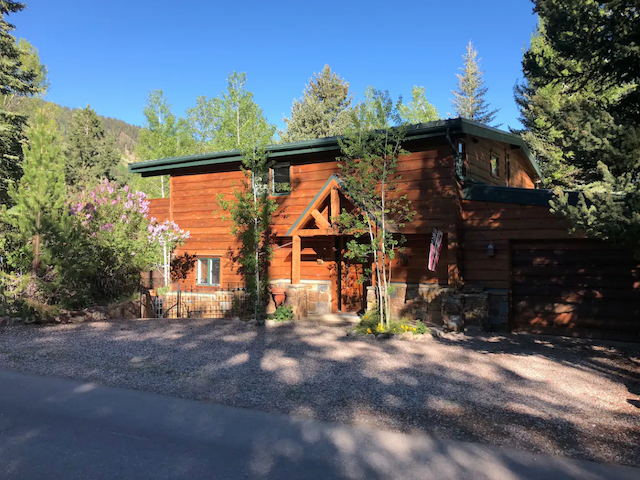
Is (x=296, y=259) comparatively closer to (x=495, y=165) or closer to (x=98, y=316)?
(x=98, y=316)

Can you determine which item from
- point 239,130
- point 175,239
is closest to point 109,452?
point 175,239

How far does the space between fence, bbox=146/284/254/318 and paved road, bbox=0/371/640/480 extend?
28.6ft

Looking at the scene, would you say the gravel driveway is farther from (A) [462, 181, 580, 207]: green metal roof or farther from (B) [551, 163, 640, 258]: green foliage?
(A) [462, 181, 580, 207]: green metal roof

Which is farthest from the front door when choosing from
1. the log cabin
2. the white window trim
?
the white window trim

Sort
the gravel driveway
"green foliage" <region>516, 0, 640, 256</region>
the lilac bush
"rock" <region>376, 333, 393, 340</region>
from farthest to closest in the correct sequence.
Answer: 1. the lilac bush
2. "rock" <region>376, 333, 393, 340</region>
3. "green foliage" <region>516, 0, 640, 256</region>
4. the gravel driveway

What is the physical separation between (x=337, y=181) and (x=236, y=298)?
5.18m

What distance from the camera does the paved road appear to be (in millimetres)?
3557

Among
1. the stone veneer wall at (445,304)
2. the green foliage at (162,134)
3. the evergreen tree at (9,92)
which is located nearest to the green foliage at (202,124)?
the green foliage at (162,134)

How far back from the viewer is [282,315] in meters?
11.3

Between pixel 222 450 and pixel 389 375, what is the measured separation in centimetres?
324

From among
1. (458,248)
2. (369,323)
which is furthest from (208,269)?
(458,248)

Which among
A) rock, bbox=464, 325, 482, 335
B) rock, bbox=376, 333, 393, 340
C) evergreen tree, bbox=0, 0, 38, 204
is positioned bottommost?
rock, bbox=464, 325, 482, 335

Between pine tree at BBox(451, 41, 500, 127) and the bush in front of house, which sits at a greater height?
pine tree at BBox(451, 41, 500, 127)

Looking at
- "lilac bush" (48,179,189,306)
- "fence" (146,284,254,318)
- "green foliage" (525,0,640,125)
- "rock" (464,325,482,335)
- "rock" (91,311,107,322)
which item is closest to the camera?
"green foliage" (525,0,640,125)
